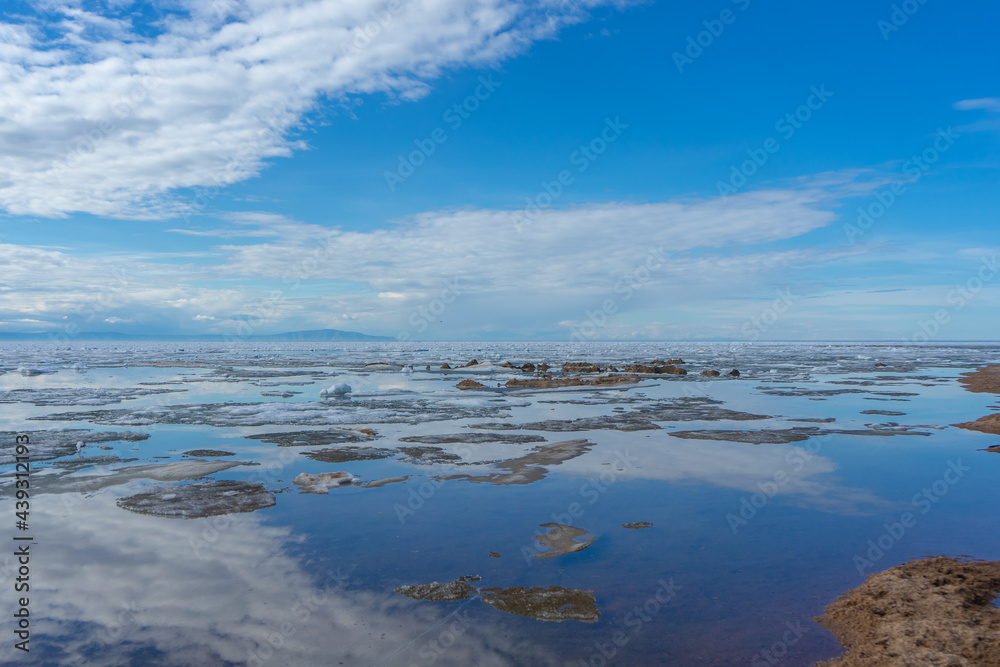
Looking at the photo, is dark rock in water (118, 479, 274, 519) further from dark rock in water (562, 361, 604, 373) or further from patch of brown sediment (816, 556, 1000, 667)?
dark rock in water (562, 361, 604, 373)

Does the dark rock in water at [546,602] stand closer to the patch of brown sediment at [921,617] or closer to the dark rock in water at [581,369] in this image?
the patch of brown sediment at [921,617]

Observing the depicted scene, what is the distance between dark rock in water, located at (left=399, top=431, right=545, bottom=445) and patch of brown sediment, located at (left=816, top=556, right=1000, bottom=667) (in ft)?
35.1

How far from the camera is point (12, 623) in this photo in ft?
20.5

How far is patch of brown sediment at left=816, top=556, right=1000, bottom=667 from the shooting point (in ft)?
18.0

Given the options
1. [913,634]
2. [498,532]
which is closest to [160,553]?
[498,532]

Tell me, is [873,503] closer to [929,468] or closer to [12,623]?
[929,468]

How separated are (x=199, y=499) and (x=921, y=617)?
11.3m

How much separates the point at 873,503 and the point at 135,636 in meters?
12.0

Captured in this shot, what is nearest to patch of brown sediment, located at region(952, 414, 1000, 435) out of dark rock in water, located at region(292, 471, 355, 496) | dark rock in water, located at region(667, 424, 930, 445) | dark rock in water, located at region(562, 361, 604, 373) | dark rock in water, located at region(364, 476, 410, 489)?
dark rock in water, located at region(667, 424, 930, 445)

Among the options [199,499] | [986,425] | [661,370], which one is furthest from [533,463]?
[661,370]

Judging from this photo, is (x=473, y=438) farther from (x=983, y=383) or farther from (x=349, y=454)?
(x=983, y=383)

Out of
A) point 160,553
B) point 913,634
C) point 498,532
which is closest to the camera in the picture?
point 913,634

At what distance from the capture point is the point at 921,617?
6.15 m

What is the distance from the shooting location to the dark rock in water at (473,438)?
55.5 ft
